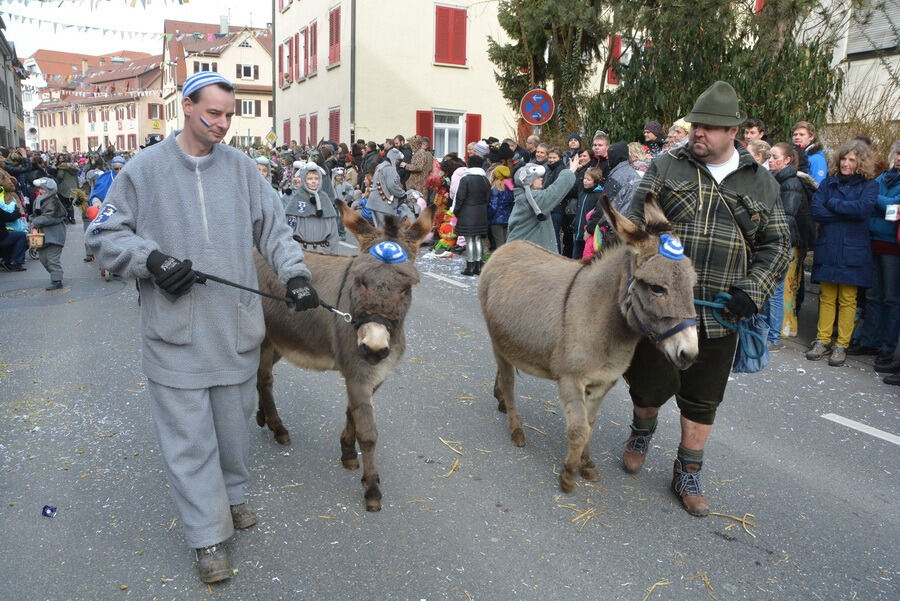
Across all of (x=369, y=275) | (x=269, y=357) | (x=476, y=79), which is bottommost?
(x=269, y=357)

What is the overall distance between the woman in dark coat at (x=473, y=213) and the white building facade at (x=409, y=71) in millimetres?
14903

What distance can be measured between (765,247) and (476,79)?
25.9m

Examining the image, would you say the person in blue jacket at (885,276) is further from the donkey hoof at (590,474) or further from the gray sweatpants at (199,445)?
the gray sweatpants at (199,445)

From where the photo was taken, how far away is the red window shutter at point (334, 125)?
2822cm

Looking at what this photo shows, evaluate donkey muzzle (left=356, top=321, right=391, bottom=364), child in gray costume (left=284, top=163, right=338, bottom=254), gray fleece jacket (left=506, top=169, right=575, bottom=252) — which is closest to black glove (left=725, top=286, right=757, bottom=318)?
donkey muzzle (left=356, top=321, right=391, bottom=364)

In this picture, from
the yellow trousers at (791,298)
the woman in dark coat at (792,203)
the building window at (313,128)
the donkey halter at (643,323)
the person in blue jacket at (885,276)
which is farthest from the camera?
the building window at (313,128)

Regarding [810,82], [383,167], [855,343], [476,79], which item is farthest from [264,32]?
[855,343]

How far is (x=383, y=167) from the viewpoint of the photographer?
13328mm

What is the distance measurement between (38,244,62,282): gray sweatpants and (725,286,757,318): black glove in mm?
10084

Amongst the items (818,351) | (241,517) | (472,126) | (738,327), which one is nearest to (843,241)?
(818,351)

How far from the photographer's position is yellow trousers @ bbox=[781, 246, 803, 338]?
7.51 metres

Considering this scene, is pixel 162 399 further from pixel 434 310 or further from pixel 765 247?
pixel 434 310

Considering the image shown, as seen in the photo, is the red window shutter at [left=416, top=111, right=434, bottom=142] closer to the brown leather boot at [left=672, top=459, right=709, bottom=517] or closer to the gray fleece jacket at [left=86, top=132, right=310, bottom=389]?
the brown leather boot at [left=672, top=459, right=709, bottom=517]

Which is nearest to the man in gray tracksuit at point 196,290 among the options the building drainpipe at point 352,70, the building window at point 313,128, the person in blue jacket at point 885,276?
the person in blue jacket at point 885,276
